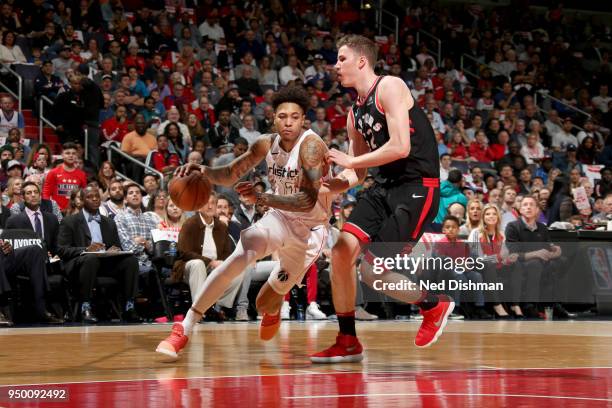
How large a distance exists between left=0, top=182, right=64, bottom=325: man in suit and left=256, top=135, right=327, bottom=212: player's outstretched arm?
5.27 metres

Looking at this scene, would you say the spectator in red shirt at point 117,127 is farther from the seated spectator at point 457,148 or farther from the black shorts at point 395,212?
the black shorts at point 395,212

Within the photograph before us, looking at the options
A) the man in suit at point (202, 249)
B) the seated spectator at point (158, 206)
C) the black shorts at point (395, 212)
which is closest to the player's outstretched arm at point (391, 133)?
the black shorts at point (395, 212)

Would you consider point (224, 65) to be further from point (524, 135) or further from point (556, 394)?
point (556, 394)

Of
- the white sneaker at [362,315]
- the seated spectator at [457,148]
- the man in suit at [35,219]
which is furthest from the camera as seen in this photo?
the seated spectator at [457,148]

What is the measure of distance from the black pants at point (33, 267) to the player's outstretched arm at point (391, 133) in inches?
228

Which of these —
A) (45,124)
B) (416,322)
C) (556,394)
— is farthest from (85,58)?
(556,394)

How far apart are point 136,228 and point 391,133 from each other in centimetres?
629

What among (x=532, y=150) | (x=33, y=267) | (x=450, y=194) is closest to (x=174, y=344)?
(x=33, y=267)

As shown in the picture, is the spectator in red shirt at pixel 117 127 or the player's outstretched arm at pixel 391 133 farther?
the spectator in red shirt at pixel 117 127

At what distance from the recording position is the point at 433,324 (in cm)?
688

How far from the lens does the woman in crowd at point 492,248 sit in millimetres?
13047

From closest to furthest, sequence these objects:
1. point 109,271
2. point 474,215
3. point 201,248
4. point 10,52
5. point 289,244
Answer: point 289,244 → point 109,271 → point 201,248 → point 474,215 → point 10,52

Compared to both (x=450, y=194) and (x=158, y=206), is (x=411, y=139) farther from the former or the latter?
(x=450, y=194)

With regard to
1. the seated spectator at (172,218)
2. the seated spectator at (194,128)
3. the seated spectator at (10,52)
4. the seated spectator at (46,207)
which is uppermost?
the seated spectator at (10,52)
